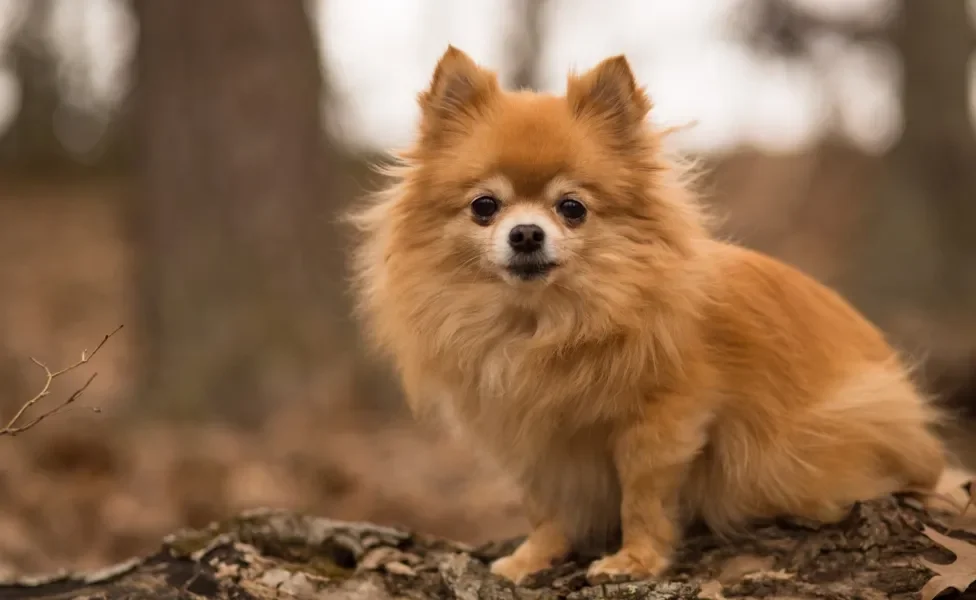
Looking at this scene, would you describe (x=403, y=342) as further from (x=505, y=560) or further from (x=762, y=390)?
(x=762, y=390)

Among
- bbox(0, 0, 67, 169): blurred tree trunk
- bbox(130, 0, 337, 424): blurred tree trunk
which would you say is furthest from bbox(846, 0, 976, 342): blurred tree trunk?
bbox(0, 0, 67, 169): blurred tree trunk

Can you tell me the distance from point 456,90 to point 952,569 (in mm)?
2103

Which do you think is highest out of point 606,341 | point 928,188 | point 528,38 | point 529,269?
point 528,38

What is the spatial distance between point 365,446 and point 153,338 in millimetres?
1603

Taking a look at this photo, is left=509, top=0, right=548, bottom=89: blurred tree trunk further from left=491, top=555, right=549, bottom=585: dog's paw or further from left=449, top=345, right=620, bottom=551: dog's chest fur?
left=491, top=555, right=549, bottom=585: dog's paw

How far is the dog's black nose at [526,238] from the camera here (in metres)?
2.74

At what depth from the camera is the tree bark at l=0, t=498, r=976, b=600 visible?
2.70 metres

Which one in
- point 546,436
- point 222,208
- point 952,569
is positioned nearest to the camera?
point 952,569

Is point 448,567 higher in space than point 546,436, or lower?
lower

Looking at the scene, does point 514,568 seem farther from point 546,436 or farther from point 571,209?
point 571,209

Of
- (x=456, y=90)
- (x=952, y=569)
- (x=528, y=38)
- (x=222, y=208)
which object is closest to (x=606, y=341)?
(x=456, y=90)

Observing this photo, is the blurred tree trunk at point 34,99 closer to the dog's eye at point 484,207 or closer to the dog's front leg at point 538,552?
the dog's eye at point 484,207

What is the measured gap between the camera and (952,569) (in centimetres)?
259

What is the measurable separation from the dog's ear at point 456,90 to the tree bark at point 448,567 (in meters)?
1.48
